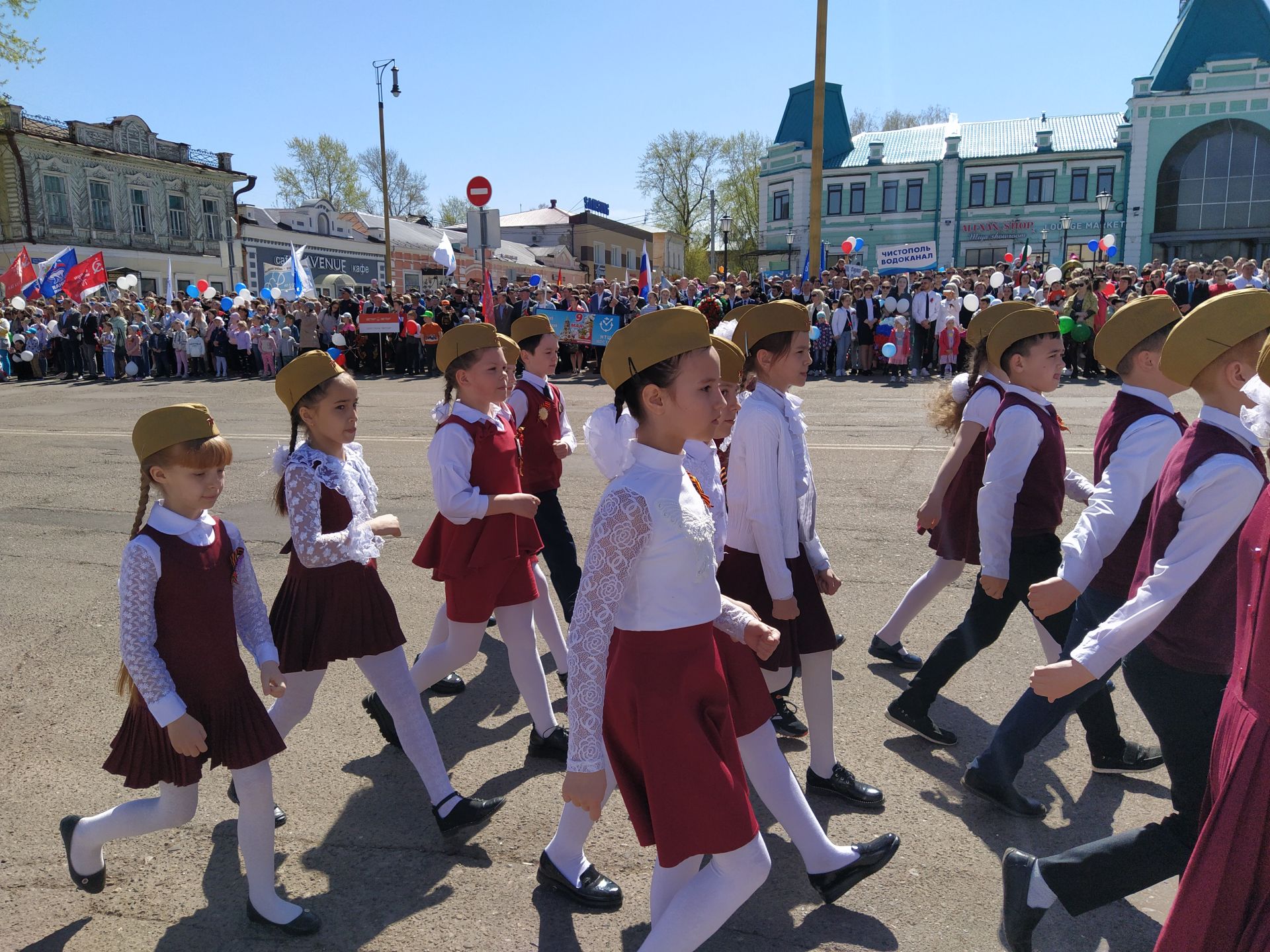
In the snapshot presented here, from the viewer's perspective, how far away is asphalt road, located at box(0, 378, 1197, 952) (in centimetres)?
285

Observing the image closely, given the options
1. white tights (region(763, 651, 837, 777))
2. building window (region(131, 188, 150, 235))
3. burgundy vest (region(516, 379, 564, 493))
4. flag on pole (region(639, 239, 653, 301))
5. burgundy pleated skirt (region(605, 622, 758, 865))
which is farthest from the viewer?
building window (region(131, 188, 150, 235))

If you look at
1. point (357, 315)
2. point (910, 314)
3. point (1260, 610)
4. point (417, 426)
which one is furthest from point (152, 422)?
point (357, 315)

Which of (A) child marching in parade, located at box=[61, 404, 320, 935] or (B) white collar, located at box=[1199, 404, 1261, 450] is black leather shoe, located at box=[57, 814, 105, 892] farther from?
(B) white collar, located at box=[1199, 404, 1261, 450]

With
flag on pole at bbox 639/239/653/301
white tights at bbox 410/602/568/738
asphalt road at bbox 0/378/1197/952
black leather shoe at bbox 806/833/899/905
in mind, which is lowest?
asphalt road at bbox 0/378/1197/952

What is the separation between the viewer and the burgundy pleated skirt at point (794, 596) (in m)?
3.34

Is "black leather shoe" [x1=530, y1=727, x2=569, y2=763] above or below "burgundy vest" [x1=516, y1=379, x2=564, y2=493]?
below

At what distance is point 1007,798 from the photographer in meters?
3.39

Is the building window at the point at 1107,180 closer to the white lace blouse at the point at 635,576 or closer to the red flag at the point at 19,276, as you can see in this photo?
the red flag at the point at 19,276

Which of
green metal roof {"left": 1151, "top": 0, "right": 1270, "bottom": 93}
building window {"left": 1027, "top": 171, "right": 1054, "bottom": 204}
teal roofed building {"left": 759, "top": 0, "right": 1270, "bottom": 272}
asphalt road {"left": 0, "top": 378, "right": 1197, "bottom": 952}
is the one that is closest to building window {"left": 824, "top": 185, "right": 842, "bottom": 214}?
teal roofed building {"left": 759, "top": 0, "right": 1270, "bottom": 272}

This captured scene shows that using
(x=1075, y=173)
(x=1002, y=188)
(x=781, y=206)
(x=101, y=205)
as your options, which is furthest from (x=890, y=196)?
(x=101, y=205)

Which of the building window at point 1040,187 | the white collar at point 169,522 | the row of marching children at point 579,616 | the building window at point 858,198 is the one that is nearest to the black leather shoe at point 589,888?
the row of marching children at point 579,616

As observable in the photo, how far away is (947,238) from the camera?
176 feet

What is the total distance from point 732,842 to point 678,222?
72681 mm

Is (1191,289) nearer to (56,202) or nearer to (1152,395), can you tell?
(1152,395)
